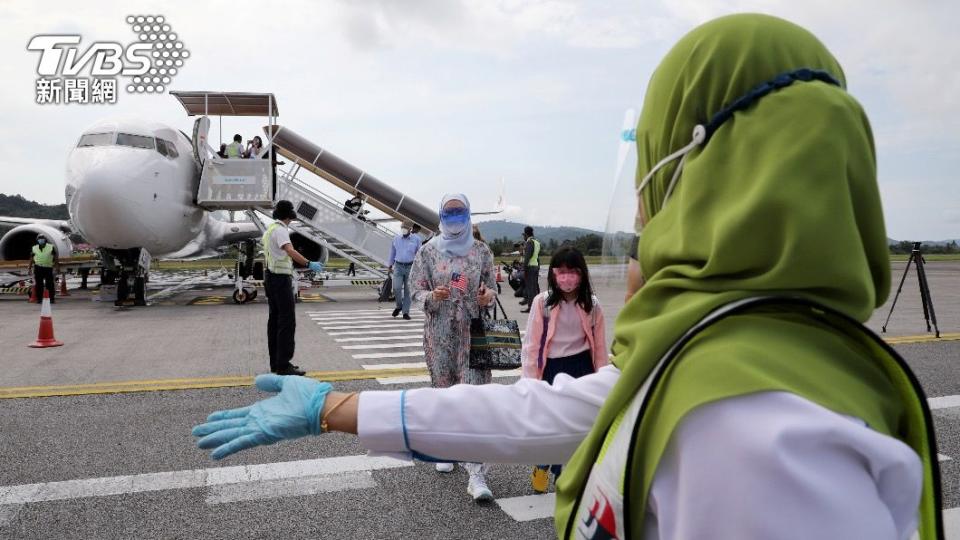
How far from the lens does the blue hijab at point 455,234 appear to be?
4.38 metres

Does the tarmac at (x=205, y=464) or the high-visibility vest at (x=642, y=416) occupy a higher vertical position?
the high-visibility vest at (x=642, y=416)

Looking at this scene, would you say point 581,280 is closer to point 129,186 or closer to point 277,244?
point 277,244

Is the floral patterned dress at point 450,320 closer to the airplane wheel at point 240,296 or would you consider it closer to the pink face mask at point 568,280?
the pink face mask at point 568,280

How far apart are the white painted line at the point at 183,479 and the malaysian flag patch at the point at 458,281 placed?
3.73 feet

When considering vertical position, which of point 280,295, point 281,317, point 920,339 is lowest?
point 920,339

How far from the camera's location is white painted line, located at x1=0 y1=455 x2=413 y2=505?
12.1 feet

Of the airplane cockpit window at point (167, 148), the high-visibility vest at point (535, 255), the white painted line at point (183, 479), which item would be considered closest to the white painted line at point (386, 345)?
the high-visibility vest at point (535, 255)

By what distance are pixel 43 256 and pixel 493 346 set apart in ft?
45.7

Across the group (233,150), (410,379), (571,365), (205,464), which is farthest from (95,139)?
(571,365)

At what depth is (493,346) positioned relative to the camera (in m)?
4.25

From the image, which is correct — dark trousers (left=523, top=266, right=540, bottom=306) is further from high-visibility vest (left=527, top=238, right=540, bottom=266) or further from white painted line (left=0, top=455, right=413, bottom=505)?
white painted line (left=0, top=455, right=413, bottom=505)

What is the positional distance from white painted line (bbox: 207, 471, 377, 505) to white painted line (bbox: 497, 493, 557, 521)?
803 millimetres

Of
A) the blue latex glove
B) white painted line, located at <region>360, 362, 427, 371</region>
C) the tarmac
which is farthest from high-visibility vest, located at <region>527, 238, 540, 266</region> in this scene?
the blue latex glove

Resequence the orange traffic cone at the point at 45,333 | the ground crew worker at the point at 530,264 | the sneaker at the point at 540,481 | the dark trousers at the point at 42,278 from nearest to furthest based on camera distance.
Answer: the sneaker at the point at 540,481, the orange traffic cone at the point at 45,333, the ground crew worker at the point at 530,264, the dark trousers at the point at 42,278
